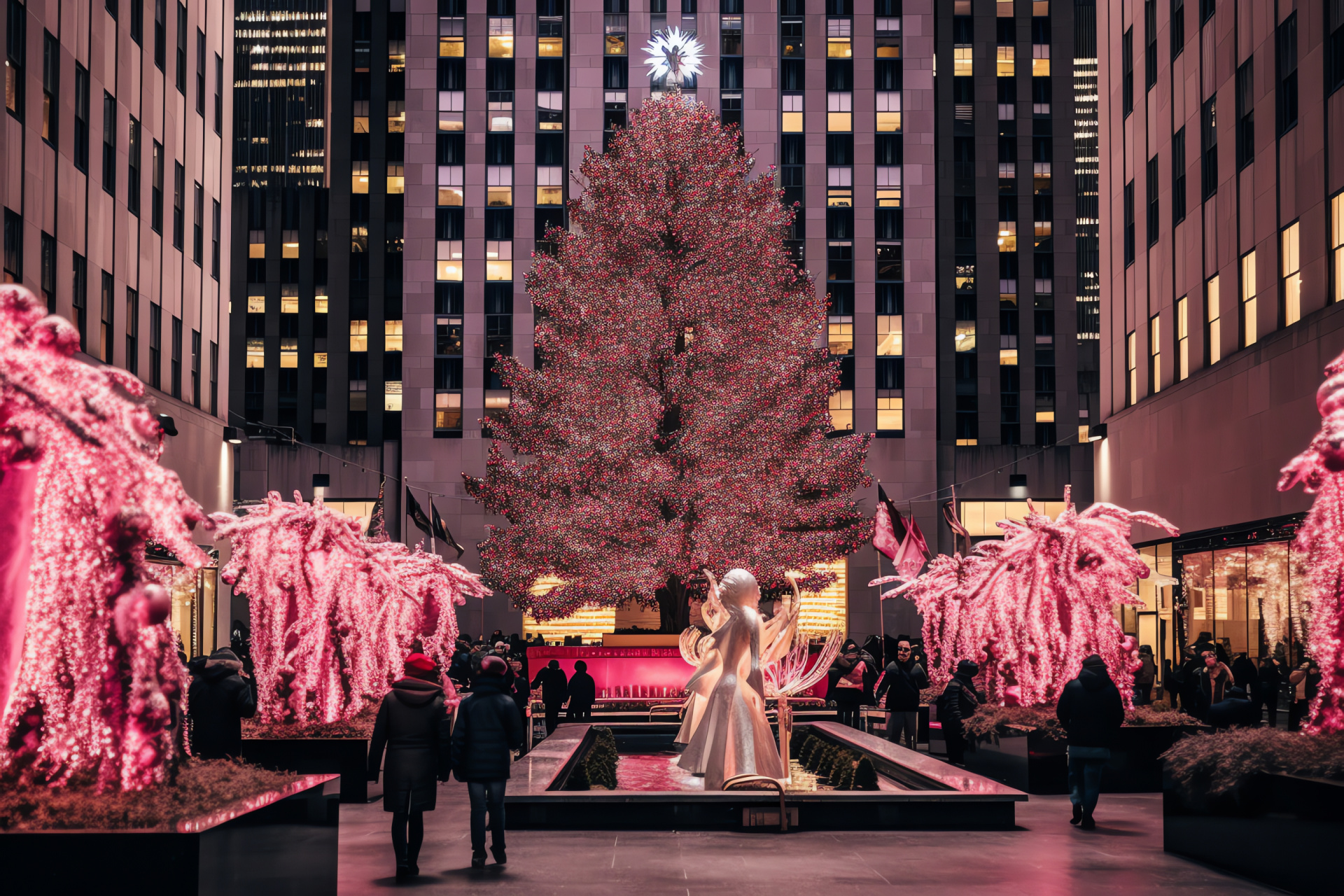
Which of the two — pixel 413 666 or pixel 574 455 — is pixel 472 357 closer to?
pixel 574 455

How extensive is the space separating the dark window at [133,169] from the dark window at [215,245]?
646 cm

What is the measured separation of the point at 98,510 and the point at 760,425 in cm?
2853

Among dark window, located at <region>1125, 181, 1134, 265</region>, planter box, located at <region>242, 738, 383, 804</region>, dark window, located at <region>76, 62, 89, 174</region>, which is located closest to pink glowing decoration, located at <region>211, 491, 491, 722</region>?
planter box, located at <region>242, 738, 383, 804</region>

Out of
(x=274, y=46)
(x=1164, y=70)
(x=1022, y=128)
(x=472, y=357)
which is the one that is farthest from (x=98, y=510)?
(x=274, y=46)

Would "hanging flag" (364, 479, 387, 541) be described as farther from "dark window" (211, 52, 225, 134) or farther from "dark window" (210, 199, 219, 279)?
"dark window" (211, 52, 225, 134)

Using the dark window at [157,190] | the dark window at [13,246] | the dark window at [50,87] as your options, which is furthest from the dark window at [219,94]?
the dark window at [13,246]

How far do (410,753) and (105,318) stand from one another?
22088mm

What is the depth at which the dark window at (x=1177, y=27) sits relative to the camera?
33.5 metres

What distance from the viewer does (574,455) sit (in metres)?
36.2

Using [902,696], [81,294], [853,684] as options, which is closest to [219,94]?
[81,294]

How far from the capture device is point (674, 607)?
37.5 metres

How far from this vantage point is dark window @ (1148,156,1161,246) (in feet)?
117

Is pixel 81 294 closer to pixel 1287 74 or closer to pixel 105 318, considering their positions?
pixel 105 318

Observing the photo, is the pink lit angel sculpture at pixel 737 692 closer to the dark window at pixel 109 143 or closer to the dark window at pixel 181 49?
the dark window at pixel 109 143
